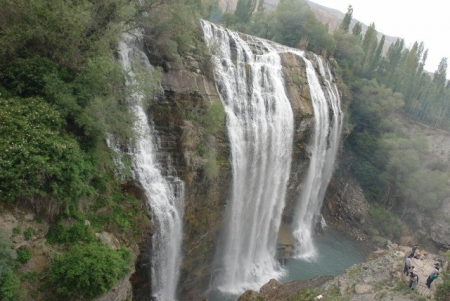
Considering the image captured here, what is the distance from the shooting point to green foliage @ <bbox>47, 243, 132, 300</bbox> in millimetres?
9141

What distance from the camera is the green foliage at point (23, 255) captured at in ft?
29.3

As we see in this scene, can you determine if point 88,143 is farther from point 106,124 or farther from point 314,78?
point 314,78

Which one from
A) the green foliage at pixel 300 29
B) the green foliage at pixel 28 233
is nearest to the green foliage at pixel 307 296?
the green foliage at pixel 28 233

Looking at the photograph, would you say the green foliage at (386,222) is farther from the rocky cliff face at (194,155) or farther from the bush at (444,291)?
the rocky cliff face at (194,155)

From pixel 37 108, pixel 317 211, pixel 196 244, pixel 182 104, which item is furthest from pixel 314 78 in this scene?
pixel 37 108

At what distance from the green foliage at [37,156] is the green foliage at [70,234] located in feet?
3.09

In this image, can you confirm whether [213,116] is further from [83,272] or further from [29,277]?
[29,277]

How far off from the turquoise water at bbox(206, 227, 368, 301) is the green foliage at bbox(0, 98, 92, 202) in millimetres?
12593

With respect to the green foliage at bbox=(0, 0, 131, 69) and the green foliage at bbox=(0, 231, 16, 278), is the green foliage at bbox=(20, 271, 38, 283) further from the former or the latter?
the green foliage at bbox=(0, 0, 131, 69)

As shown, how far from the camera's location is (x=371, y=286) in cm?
1568

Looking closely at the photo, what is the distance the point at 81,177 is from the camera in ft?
35.9

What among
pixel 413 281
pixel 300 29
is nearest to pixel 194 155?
pixel 413 281

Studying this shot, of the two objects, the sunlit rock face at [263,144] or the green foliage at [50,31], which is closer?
the green foliage at [50,31]

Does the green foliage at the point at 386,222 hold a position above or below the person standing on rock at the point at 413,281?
below
